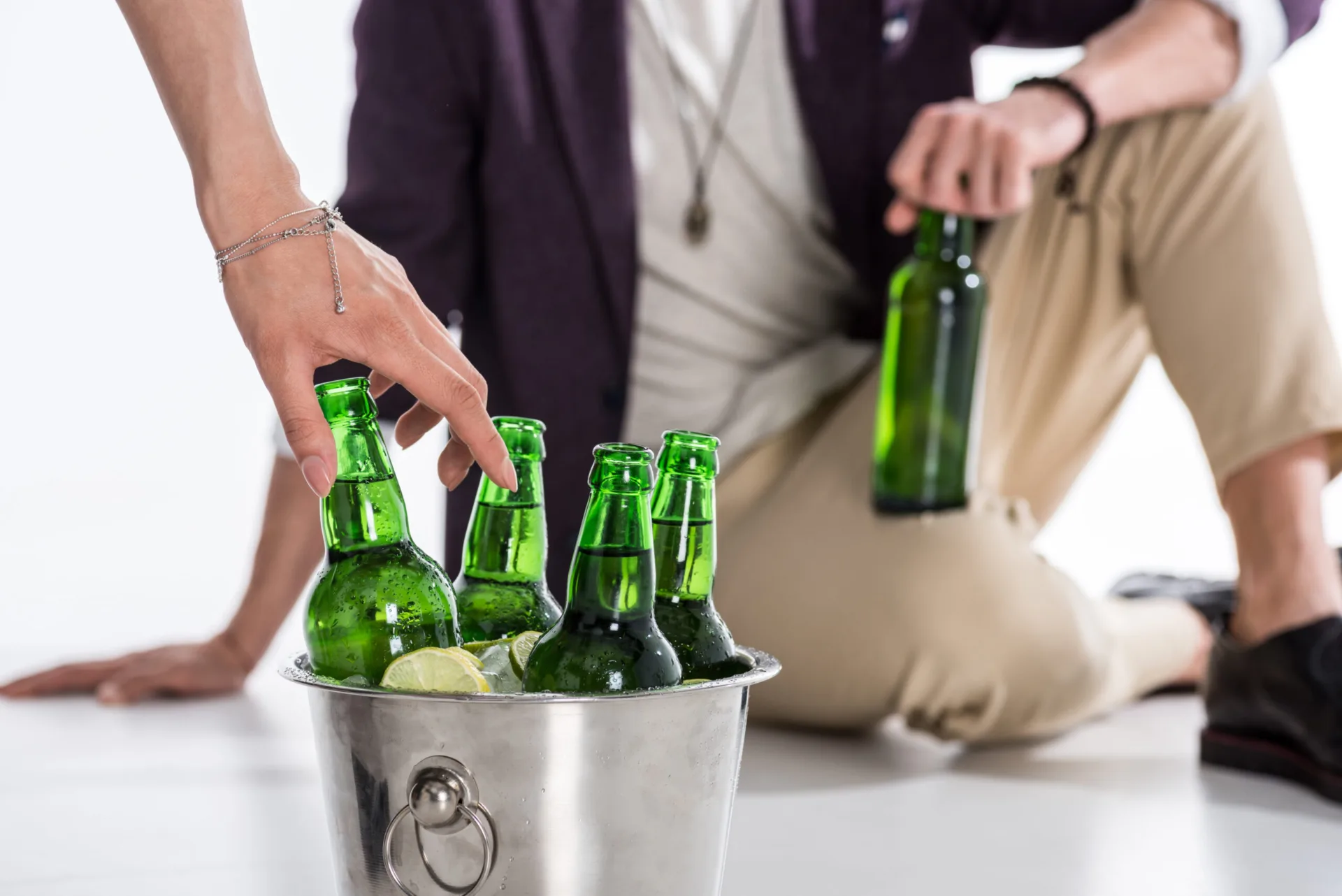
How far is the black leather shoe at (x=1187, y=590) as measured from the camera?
1.61m

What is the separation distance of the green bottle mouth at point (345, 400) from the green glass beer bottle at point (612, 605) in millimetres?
130

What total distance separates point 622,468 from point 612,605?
0.07 meters

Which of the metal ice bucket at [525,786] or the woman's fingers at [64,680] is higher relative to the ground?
the metal ice bucket at [525,786]

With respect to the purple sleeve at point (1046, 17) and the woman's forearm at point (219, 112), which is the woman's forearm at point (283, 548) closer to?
the woman's forearm at point (219, 112)

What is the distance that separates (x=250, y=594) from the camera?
1514mm

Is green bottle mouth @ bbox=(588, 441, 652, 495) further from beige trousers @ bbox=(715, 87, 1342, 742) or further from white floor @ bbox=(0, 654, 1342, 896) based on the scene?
beige trousers @ bbox=(715, 87, 1342, 742)

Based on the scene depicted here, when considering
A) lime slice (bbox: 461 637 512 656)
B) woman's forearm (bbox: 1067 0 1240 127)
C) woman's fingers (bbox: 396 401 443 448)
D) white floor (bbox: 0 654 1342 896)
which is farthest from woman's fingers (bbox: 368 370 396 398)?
woman's forearm (bbox: 1067 0 1240 127)

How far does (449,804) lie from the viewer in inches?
25.8

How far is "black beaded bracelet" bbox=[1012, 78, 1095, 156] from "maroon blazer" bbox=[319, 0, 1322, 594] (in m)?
0.19

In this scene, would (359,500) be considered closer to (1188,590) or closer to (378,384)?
(378,384)

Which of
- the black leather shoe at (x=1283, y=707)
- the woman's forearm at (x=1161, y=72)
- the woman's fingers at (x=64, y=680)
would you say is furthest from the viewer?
the woman's fingers at (x=64, y=680)

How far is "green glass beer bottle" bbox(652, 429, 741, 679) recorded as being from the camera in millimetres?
763

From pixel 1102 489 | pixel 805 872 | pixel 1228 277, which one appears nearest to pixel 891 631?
pixel 805 872

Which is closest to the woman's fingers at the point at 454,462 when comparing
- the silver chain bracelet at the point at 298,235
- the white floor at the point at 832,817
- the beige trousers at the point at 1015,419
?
the silver chain bracelet at the point at 298,235
